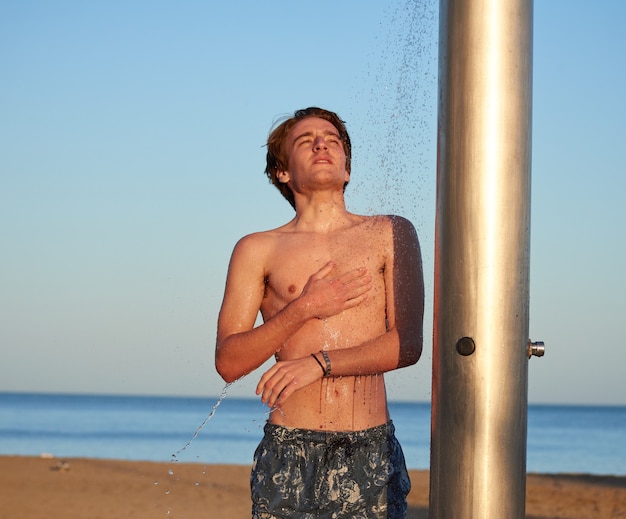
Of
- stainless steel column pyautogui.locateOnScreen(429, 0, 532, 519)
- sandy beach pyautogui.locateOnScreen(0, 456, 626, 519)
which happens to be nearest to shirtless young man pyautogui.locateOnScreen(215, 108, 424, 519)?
stainless steel column pyautogui.locateOnScreen(429, 0, 532, 519)

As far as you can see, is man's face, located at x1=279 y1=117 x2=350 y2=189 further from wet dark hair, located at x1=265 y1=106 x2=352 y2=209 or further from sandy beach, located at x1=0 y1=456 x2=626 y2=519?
sandy beach, located at x1=0 y1=456 x2=626 y2=519

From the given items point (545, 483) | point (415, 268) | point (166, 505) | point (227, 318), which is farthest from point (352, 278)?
point (545, 483)

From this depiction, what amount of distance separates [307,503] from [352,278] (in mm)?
751

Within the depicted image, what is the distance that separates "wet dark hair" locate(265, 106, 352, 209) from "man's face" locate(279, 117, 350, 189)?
2.2 inches

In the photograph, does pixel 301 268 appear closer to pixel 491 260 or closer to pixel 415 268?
pixel 415 268

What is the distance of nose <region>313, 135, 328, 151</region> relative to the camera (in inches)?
148

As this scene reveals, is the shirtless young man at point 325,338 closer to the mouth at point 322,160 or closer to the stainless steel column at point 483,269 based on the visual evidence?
the mouth at point 322,160

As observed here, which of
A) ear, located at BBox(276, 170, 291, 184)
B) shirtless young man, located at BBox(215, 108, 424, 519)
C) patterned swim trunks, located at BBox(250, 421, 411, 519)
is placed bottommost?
patterned swim trunks, located at BBox(250, 421, 411, 519)

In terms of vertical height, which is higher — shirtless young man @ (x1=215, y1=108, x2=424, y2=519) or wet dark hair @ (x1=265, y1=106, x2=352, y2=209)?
wet dark hair @ (x1=265, y1=106, x2=352, y2=209)

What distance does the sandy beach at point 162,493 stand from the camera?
13.3m

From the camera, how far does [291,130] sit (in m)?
3.95

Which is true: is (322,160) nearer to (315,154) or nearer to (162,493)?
(315,154)

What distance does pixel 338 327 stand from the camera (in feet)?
11.7

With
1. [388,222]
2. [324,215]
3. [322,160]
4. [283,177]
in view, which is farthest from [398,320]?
[283,177]
